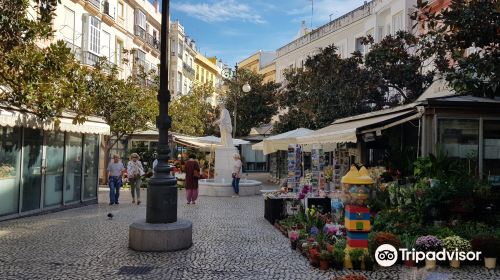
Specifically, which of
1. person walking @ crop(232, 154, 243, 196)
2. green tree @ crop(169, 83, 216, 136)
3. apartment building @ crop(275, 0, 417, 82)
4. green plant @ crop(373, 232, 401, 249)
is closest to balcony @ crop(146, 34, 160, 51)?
green tree @ crop(169, 83, 216, 136)

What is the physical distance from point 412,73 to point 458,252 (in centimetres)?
1148

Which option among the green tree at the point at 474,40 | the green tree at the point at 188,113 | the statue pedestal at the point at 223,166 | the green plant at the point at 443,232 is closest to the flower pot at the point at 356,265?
the green plant at the point at 443,232

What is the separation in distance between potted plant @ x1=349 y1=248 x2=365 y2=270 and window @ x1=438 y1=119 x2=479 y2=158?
459 centimetres

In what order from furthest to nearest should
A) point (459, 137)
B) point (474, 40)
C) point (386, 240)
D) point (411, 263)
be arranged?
1. point (459, 137)
2. point (474, 40)
3. point (386, 240)
4. point (411, 263)

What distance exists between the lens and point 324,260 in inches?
295

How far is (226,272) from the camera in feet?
23.8

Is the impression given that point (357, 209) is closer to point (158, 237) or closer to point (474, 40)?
point (158, 237)

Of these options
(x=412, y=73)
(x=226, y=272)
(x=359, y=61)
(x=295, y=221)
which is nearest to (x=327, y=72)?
(x=359, y=61)

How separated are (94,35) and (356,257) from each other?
24587mm

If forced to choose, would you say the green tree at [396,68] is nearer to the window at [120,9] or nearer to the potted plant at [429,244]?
the potted plant at [429,244]

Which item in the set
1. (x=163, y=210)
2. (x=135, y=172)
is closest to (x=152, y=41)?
(x=135, y=172)

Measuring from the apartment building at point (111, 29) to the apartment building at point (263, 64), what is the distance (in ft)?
36.4

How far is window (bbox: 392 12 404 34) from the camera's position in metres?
24.4

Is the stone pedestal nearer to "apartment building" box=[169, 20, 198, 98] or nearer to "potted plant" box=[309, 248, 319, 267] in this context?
"potted plant" box=[309, 248, 319, 267]
